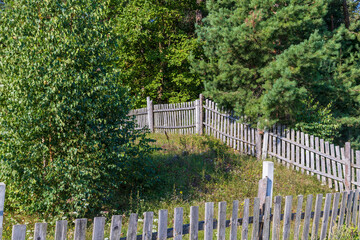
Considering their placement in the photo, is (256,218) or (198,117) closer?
(256,218)

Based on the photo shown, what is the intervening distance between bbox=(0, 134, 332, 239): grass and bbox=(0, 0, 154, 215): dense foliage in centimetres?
64

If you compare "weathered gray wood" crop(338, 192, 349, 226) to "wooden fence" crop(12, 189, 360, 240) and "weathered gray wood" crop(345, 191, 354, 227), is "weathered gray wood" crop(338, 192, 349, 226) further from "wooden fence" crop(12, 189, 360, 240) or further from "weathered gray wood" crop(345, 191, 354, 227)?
"weathered gray wood" crop(345, 191, 354, 227)

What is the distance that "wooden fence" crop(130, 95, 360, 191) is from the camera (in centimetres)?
892

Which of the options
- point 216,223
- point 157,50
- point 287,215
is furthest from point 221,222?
point 157,50

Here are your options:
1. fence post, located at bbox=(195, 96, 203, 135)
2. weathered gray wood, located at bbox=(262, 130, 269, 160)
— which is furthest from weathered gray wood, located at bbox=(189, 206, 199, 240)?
fence post, located at bbox=(195, 96, 203, 135)

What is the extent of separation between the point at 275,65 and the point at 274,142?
8.05ft

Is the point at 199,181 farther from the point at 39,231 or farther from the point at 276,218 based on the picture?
the point at 39,231

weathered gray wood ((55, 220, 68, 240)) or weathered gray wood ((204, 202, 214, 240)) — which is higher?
weathered gray wood ((55, 220, 68, 240))

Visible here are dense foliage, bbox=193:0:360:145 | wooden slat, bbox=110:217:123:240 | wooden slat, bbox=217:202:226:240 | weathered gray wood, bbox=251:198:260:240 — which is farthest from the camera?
dense foliage, bbox=193:0:360:145

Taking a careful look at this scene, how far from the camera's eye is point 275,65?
983cm

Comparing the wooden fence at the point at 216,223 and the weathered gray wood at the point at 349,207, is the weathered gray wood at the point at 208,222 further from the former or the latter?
the weathered gray wood at the point at 349,207

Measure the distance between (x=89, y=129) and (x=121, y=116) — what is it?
826 mm

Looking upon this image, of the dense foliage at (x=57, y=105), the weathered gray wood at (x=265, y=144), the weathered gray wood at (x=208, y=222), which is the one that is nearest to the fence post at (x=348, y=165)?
the weathered gray wood at (x=265, y=144)

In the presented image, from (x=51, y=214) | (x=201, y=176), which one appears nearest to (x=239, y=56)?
(x=201, y=176)
